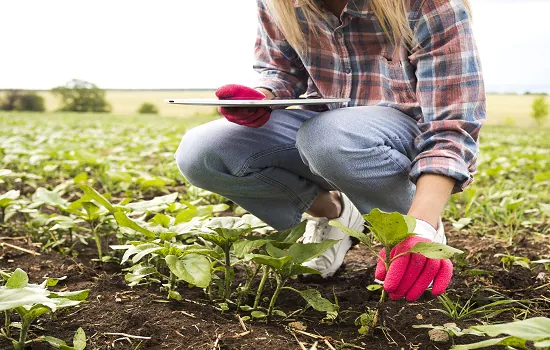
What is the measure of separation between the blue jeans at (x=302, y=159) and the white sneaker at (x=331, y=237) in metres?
0.07

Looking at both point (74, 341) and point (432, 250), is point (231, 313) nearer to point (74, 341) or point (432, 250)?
point (74, 341)

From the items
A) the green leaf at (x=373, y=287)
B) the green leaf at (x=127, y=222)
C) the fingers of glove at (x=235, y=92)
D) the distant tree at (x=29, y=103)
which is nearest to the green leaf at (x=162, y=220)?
the green leaf at (x=127, y=222)

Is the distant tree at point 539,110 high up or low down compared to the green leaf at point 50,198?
down

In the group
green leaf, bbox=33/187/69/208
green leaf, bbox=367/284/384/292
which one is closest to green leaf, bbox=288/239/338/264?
green leaf, bbox=367/284/384/292

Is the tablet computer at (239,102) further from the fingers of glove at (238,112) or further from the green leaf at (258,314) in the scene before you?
the green leaf at (258,314)

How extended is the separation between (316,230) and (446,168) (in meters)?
0.72

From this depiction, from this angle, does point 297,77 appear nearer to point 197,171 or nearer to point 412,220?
point 197,171

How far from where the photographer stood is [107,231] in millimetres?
2236

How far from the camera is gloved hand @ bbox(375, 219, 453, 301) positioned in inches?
55.0

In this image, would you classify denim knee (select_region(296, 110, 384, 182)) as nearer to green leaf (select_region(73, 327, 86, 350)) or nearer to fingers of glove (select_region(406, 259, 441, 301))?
fingers of glove (select_region(406, 259, 441, 301))

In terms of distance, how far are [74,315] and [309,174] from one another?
0.90 metres

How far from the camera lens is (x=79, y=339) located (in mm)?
1387

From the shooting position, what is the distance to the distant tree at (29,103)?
18.6 metres

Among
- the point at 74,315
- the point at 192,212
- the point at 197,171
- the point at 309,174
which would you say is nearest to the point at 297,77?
the point at 309,174
